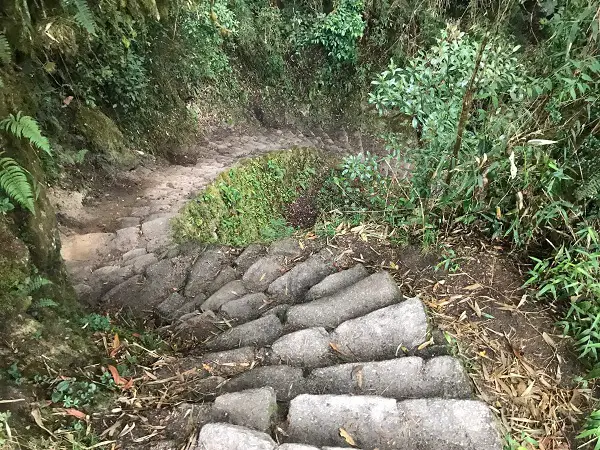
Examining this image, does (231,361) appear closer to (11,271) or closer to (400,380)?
(400,380)

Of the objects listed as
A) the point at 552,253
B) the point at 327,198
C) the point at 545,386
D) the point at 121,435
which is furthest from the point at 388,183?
the point at 327,198

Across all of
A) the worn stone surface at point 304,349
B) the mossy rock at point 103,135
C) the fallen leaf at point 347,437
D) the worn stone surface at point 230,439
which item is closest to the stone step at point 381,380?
the worn stone surface at point 304,349

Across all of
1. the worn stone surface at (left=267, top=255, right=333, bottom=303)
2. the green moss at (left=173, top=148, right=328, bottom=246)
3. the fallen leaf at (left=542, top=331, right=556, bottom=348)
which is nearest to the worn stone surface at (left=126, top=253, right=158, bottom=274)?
the green moss at (left=173, top=148, right=328, bottom=246)

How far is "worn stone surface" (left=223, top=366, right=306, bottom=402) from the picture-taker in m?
2.37

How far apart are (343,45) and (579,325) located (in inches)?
336

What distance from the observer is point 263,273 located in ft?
12.7

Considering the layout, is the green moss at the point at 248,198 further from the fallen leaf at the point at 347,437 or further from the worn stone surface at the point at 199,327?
the fallen leaf at the point at 347,437

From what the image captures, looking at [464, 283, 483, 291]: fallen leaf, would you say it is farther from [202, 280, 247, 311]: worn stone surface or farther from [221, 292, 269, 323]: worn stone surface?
[202, 280, 247, 311]: worn stone surface

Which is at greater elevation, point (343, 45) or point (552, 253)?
point (343, 45)

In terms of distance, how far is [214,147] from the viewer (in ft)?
25.4

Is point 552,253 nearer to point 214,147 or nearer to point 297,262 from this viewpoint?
point 297,262

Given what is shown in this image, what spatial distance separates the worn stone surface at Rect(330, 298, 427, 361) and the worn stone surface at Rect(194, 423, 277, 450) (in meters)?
0.81

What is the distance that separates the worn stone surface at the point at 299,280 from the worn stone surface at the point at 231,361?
0.74 metres

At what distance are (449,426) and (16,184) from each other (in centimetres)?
255
